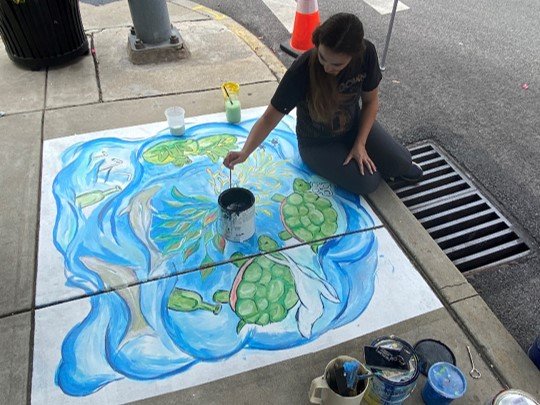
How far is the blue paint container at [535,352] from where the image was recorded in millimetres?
1985

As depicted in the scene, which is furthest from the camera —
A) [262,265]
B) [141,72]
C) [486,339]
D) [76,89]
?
[141,72]

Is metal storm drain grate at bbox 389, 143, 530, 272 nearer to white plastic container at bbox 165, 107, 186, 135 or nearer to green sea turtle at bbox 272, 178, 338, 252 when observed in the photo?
green sea turtle at bbox 272, 178, 338, 252

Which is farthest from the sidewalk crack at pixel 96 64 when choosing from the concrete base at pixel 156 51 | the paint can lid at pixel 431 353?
the paint can lid at pixel 431 353

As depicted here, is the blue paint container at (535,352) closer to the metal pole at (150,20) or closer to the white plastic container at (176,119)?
the white plastic container at (176,119)

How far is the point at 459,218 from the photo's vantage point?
2.79 metres

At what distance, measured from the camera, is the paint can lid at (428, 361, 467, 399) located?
1782mm

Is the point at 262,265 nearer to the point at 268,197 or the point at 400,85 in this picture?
the point at 268,197

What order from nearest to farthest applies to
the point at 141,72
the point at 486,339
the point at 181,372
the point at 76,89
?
the point at 181,372, the point at 486,339, the point at 76,89, the point at 141,72

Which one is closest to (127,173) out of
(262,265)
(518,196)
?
(262,265)

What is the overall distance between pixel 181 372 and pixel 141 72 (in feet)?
9.35

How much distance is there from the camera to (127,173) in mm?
2924

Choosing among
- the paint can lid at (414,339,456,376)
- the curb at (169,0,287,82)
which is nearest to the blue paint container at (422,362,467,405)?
the paint can lid at (414,339,456,376)

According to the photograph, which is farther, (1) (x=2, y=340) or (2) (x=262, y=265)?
(2) (x=262, y=265)

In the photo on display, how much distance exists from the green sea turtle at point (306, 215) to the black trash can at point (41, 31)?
2467 mm
